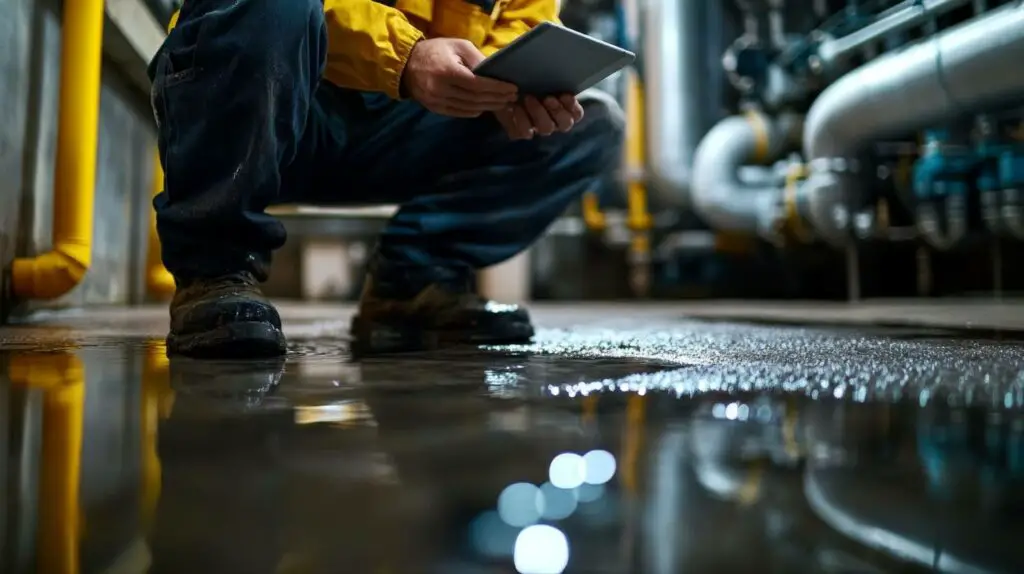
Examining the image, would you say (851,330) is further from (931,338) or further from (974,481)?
(974,481)

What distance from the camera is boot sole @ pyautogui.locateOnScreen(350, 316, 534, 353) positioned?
858 mm

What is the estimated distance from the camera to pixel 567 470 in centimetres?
32

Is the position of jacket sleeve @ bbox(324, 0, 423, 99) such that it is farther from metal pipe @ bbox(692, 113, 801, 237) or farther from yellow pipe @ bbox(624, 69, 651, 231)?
yellow pipe @ bbox(624, 69, 651, 231)

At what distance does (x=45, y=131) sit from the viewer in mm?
1293

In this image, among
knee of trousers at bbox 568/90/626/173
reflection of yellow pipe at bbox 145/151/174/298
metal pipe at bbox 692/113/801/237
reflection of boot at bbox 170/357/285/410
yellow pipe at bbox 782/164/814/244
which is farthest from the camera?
metal pipe at bbox 692/113/801/237

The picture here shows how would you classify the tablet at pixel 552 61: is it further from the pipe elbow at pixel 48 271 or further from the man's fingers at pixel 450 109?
the pipe elbow at pixel 48 271

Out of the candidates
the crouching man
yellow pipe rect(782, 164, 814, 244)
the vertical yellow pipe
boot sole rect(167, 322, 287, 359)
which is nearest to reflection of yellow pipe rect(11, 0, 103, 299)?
the crouching man

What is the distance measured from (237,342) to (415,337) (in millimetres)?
268

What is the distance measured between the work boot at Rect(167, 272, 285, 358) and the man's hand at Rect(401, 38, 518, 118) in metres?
0.29

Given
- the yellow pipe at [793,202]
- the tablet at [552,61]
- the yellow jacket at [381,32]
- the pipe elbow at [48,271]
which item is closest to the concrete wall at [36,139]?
the pipe elbow at [48,271]

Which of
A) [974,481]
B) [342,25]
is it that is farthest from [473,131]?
[974,481]

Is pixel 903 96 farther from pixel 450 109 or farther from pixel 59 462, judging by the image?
pixel 59 462

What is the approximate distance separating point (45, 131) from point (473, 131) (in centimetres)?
78

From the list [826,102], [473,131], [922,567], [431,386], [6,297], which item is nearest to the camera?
[922,567]
